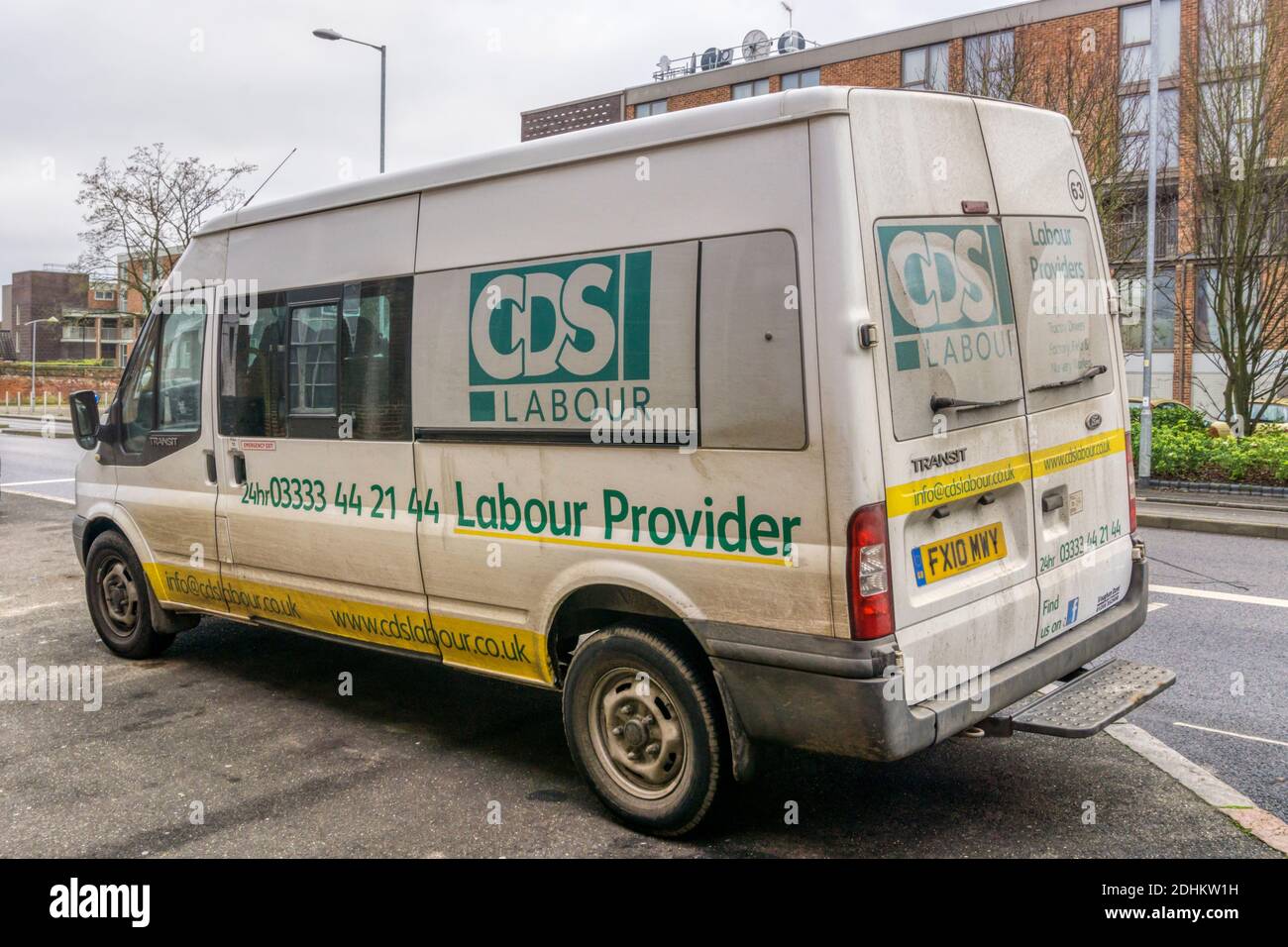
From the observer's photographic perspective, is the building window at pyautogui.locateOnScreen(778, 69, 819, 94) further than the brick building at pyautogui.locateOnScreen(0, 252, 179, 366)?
No

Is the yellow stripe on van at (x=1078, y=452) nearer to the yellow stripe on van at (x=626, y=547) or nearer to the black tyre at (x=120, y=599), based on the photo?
the yellow stripe on van at (x=626, y=547)

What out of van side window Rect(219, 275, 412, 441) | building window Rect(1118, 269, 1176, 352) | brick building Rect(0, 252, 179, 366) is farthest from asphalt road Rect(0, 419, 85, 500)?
brick building Rect(0, 252, 179, 366)

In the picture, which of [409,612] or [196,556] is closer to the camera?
[409,612]

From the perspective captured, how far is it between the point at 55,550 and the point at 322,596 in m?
7.26

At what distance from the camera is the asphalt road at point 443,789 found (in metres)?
4.20

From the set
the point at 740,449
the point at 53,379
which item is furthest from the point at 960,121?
the point at 53,379

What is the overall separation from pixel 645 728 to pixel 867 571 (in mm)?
1176

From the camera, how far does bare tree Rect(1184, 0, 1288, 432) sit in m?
17.4

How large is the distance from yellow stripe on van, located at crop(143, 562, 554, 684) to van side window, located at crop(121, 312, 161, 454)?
774 mm

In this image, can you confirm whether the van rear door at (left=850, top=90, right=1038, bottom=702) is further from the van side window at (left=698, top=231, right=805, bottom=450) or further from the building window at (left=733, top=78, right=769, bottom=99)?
the building window at (left=733, top=78, right=769, bottom=99)

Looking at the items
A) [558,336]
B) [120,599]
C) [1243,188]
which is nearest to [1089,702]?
[558,336]

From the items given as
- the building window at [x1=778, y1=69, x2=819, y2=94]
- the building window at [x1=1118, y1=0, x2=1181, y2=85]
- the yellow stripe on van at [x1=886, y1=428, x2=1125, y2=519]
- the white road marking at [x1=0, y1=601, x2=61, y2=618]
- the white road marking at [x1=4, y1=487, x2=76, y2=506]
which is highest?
the building window at [x1=778, y1=69, x2=819, y2=94]

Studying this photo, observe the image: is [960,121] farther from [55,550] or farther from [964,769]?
[55,550]
